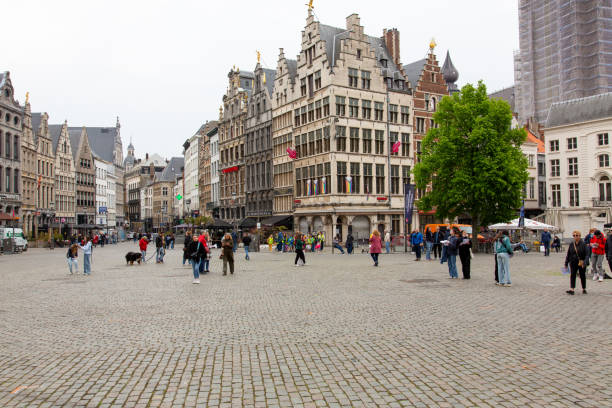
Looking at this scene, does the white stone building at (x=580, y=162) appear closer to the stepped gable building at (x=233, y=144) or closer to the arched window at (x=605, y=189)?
the arched window at (x=605, y=189)

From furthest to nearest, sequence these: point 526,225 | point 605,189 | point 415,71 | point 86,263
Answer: point 415,71, point 605,189, point 526,225, point 86,263

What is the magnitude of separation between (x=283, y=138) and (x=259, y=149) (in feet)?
20.9

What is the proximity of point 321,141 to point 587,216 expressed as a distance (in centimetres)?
3024

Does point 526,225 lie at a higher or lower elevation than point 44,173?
lower

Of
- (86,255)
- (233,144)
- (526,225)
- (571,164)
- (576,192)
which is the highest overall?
(233,144)

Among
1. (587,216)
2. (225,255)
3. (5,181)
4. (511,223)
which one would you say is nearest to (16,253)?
(5,181)

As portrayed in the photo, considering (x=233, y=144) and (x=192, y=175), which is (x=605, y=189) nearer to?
(x=233, y=144)

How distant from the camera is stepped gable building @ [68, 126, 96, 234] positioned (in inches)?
3762

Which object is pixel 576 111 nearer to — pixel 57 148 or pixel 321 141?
pixel 321 141

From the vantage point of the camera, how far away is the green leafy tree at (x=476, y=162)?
3631cm

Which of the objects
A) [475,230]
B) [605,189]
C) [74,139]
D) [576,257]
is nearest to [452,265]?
[576,257]

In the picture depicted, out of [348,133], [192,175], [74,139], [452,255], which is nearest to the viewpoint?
[452,255]

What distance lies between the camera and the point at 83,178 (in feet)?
320

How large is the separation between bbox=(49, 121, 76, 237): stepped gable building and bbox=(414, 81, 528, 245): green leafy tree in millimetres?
64914
